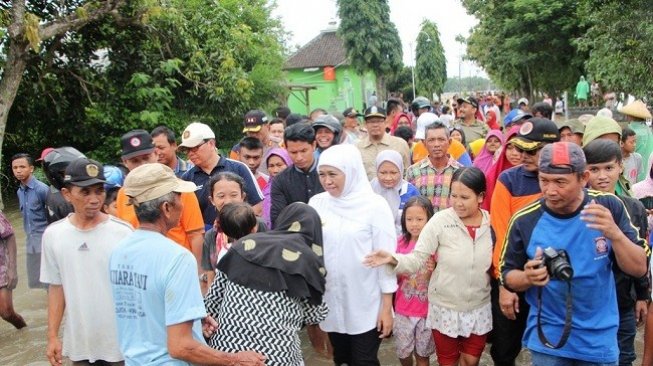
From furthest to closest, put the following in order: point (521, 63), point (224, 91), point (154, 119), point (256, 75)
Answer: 1. point (521, 63)
2. point (256, 75)
3. point (224, 91)
4. point (154, 119)

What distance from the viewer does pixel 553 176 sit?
2.90 m

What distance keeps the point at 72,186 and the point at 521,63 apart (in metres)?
22.5

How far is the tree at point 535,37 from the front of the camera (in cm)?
2095

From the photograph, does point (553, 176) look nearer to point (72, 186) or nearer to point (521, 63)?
point (72, 186)

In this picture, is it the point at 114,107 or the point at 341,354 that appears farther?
the point at 114,107

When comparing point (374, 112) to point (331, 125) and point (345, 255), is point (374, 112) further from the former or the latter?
point (345, 255)

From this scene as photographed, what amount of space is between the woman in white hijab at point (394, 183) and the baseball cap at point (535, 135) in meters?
1.32

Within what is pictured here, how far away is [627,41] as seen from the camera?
1174 centimetres

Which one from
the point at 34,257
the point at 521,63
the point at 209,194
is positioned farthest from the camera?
the point at 521,63

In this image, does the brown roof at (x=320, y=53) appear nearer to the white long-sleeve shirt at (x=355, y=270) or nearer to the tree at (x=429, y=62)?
the tree at (x=429, y=62)

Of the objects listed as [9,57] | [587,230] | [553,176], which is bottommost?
[587,230]

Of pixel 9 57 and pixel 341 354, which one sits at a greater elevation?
pixel 9 57

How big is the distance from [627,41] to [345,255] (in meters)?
10.2

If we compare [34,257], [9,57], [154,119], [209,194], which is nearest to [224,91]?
[154,119]
